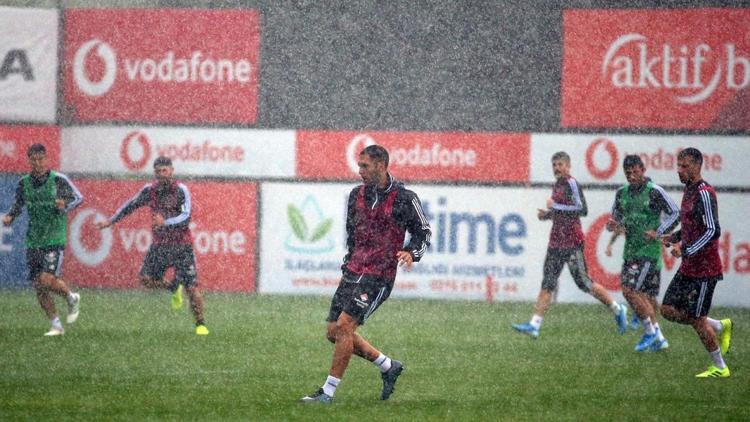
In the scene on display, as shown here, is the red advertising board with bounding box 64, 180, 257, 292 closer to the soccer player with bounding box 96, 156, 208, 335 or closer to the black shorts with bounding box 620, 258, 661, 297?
the soccer player with bounding box 96, 156, 208, 335

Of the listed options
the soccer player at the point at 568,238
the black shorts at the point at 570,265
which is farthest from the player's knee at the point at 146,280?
the black shorts at the point at 570,265

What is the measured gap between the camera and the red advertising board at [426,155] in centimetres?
2258

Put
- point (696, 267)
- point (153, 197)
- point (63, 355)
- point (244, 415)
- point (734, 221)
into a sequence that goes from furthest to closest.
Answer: point (734, 221), point (153, 197), point (63, 355), point (696, 267), point (244, 415)

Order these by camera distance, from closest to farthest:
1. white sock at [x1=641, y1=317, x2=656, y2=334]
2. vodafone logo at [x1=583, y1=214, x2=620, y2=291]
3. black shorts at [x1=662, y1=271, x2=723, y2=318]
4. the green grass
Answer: the green grass → black shorts at [x1=662, y1=271, x2=723, y2=318] → white sock at [x1=641, y1=317, x2=656, y2=334] → vodafone logo at [x1=583, y1=214, x2=620, y2=291]

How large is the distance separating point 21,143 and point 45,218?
6.66m

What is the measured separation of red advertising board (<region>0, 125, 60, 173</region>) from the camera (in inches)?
906

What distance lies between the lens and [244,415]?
10.1 metres

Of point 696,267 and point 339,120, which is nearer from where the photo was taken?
point 696,267

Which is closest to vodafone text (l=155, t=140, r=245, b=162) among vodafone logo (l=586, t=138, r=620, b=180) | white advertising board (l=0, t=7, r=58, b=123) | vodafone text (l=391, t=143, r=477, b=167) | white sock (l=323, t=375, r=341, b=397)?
white advertising board (l=0, t=7, r=58, b=123)

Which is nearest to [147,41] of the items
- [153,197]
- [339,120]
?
[339,120]

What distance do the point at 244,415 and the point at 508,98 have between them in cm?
1434

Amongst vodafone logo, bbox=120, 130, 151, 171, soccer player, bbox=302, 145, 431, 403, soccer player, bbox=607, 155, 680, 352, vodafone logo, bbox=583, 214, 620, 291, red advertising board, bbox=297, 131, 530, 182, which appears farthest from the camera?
vodafone logo, bbox=120, 130, 151, 171

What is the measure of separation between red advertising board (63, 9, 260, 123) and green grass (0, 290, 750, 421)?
4.60 metres

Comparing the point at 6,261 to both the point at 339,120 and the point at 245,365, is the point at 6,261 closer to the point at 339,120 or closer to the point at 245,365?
the point at 339,120
